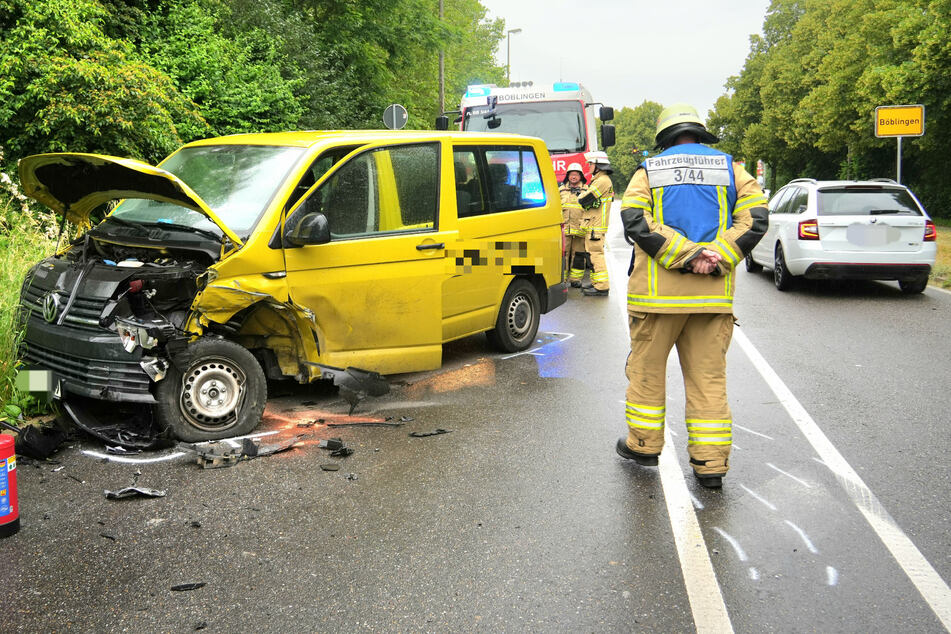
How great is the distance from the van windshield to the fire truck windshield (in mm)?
10468

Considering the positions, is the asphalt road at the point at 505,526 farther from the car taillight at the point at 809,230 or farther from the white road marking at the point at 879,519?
the car taillight at the point at 809,230

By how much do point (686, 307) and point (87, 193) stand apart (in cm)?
394

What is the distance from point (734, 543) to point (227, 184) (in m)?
3.98

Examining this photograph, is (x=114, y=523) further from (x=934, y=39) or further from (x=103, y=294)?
(x=934, y=39)

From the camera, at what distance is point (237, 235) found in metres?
5.36

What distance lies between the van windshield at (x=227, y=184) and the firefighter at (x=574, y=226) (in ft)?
20.1

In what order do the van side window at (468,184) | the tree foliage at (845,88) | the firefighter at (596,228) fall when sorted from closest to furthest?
the van side window at (468,184) → the firefighter at (596,228) → the tree foliage at (845,88)

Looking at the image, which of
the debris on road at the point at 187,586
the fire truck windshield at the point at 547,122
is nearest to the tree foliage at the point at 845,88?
the fire truck windshield at the point at 547,122

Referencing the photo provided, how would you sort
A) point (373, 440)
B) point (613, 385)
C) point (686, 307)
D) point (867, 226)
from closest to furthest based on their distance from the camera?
point (686, 307) → point (373, 440) → point (613, 385) → point (867, 226)

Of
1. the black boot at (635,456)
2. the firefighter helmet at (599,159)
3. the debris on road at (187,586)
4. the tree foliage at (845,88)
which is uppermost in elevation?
the tree foliage at (845,88)

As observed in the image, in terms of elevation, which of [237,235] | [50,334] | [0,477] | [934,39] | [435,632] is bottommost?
[435,632]

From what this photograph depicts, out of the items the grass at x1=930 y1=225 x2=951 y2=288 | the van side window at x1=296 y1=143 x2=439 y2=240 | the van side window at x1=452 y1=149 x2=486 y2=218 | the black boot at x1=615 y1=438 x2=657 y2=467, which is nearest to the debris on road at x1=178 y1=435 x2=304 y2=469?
the van side window at x1=296 y1=143 x2=439 y2=240

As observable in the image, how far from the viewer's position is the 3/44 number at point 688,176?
4469 millimetres

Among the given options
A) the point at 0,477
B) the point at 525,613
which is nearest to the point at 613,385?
the point at 525,613
